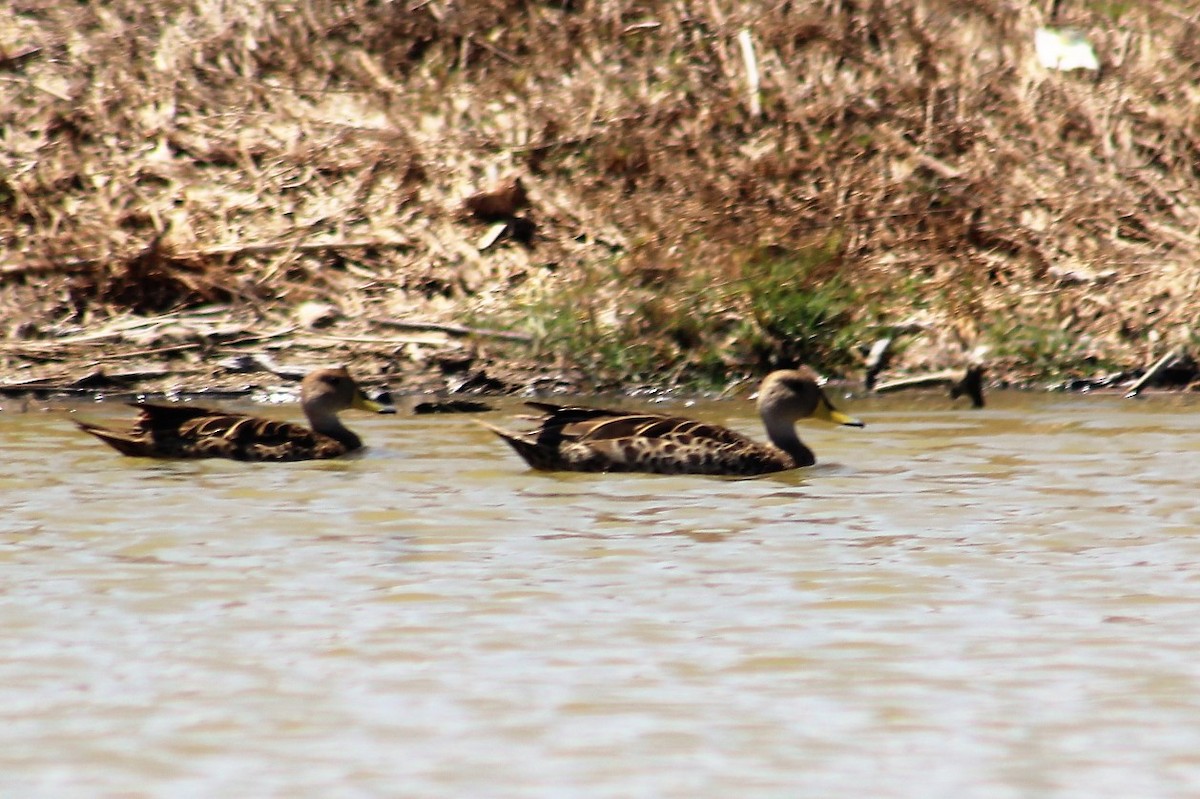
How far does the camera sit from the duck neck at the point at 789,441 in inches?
460

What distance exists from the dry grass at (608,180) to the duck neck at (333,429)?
284 centimetres

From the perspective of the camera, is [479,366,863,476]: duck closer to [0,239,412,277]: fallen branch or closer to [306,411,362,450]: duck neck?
[306,411,362,450]: duck neck

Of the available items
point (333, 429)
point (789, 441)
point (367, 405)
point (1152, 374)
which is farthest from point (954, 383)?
point (333, 429)

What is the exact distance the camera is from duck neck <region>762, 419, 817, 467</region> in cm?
1168

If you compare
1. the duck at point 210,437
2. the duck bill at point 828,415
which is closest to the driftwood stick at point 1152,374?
the duck bill at point 828,415

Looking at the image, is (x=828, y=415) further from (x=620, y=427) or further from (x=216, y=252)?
(x=216, y=252)

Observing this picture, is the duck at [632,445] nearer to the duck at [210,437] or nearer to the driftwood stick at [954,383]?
the duck at [210,437]

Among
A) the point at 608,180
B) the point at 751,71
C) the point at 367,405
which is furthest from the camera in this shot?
the point at 751,71

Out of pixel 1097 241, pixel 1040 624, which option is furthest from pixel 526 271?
pixel 1040 624

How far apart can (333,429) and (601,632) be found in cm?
557

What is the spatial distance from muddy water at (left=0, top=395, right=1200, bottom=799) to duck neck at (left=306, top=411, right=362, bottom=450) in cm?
98

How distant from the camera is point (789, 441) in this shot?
11828 millimetres

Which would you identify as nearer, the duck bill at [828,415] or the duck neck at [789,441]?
the duck neck at [789,441]

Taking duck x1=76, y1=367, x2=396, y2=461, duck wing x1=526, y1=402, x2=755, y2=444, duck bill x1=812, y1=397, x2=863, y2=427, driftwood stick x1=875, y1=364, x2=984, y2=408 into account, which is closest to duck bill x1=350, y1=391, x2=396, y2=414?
duck x1=76, y1=367, x2=396, y2=461
